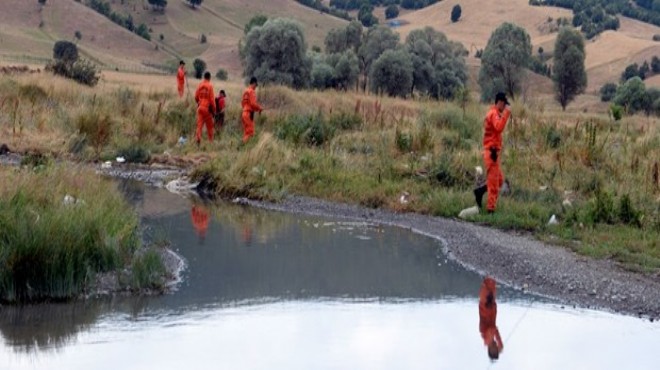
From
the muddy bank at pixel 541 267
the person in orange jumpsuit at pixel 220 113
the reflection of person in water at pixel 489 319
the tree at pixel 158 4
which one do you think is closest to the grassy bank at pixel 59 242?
the reflection of person in water at pixel 489 319

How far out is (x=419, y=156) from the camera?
23562mm

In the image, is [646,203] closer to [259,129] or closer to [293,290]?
[293,290]

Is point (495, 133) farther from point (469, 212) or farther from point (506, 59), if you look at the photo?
point (506, 59)

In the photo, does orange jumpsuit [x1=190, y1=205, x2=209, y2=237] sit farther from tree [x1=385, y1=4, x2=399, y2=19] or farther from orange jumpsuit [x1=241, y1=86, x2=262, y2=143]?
tree [x1=385, y1=4, x2=399, y2=19]

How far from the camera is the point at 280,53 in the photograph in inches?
2228

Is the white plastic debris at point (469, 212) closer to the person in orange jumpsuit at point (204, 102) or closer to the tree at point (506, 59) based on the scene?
the person in orange jumpsuit at point (204, 102)

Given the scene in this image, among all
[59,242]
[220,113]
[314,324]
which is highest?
[220,113]

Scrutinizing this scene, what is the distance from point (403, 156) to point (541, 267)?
9.62 metres

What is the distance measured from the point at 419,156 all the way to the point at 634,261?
9.18 metres

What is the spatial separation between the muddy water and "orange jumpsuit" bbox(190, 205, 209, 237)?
58.6 inches

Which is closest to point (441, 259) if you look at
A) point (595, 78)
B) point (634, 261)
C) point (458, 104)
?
point (634, 261)

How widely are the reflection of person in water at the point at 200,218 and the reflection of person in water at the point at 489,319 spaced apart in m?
4.70

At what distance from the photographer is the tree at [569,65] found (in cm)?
6731

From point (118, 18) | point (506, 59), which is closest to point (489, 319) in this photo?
point (506, 59)
